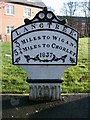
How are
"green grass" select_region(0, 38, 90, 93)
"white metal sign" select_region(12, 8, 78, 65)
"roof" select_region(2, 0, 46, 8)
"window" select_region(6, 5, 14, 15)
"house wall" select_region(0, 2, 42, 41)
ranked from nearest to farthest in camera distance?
"white metal sign" select_region(12, 8, 78, 65), "green grass" select_region(0, 38, 90, 93), "house wall" select_region(0, 2, 42, 41), "window" select_region(6, 5, 14, 15), "roof" select_region(2, 0, 46, 8)

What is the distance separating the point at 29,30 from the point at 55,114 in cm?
159

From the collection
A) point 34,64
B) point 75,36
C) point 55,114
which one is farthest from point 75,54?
point 55,114

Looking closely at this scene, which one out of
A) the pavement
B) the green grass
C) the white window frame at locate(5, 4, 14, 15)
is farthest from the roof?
the pavement

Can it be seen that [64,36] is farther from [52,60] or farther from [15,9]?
[15,9]

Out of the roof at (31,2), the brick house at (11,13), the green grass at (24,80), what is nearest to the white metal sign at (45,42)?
the green grass at (24,80)

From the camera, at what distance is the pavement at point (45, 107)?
5.33 metres

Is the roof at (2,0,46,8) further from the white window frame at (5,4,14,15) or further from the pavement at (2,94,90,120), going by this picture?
the pavement at (2,94,90,120)

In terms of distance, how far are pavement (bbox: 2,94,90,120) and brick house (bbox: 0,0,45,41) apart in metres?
34.3

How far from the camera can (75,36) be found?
5.94 metres

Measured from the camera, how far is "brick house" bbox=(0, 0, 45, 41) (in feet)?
136

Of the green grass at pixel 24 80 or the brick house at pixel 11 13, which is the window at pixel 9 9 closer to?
the brick house at pixel 11 13

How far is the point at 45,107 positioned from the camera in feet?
18.9

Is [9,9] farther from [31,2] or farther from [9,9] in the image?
[31,2]

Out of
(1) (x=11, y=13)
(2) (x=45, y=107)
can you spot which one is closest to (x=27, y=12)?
(1) (x=11, y=13)
